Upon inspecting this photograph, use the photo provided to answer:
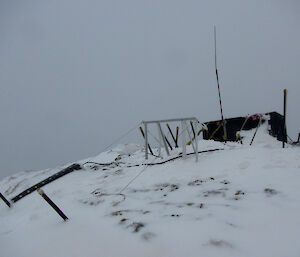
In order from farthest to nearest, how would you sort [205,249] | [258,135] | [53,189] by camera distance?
[258,135]
[53,189]
[205,249]

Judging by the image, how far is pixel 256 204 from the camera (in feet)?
11.3

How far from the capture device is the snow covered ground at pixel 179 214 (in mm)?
2605

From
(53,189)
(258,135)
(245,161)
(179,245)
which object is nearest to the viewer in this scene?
(179,245)

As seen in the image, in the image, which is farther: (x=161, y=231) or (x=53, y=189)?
(x=53, y=189)

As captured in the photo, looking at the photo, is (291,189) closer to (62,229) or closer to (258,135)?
(62,229)

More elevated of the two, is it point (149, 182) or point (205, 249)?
point (205, 249)

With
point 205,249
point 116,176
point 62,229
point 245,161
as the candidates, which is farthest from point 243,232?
point 116,176

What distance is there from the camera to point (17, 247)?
3.34 meters

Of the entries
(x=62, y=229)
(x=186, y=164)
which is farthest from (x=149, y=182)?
(x=62, y=229)

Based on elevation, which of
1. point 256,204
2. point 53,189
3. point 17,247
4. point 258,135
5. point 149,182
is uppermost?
point 256,204

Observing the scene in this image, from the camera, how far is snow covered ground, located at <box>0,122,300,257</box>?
2605 millimetres

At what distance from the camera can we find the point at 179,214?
3.51 meters

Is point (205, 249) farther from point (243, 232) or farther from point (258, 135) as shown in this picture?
point (258, 135)

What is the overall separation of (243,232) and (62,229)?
3131 millimetres
